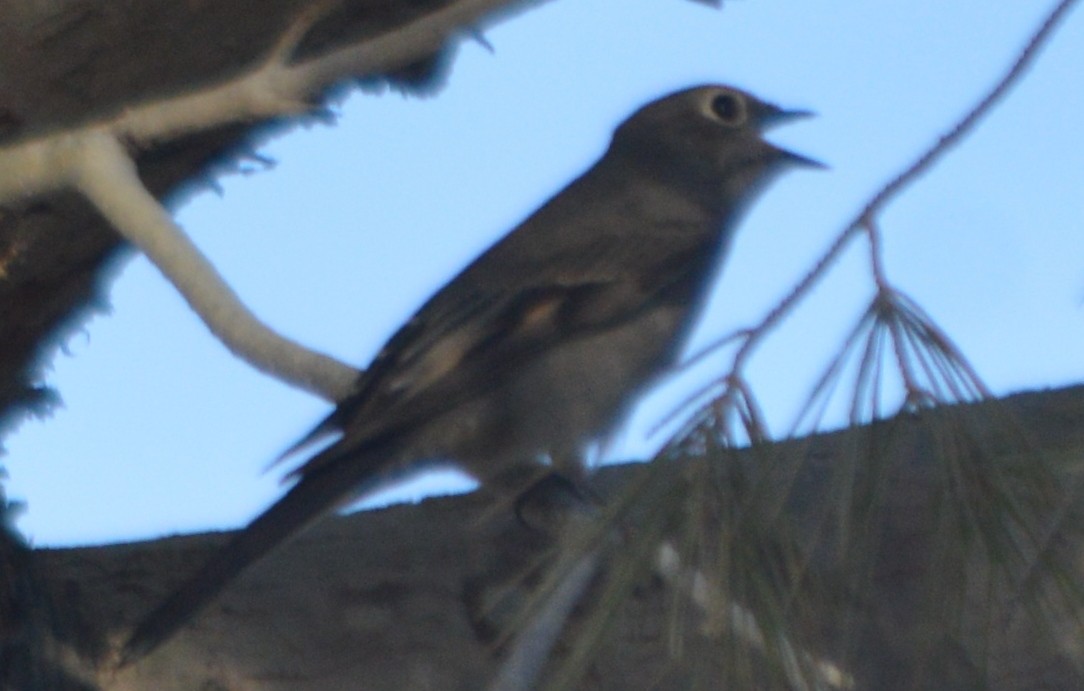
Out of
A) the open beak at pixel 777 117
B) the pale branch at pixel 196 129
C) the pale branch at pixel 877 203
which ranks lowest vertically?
the pale branch at pixel 877 203

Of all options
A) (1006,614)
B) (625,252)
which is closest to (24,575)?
(625,252)

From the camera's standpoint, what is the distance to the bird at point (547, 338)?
3.14 m

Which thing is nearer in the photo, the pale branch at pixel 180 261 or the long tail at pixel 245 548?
the pale branch at pixel 180 261

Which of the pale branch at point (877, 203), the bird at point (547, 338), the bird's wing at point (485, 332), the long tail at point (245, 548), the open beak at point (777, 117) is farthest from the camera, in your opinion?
the open beak at point (777, 117)

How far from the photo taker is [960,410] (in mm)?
2025

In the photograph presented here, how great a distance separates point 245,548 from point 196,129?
80cm

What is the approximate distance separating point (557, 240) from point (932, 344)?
6.58 feet

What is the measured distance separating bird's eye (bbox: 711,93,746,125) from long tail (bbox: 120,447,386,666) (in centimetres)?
161

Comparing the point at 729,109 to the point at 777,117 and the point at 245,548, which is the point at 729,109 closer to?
the point at 777,117

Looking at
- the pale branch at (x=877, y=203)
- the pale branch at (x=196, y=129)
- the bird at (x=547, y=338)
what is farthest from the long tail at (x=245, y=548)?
the pale branch at (x=877, y=203)

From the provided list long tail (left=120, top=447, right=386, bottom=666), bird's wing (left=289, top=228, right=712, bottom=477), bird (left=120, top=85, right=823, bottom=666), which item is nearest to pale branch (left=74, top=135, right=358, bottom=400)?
bird (left=120, top=85, right=823, bottom=666)

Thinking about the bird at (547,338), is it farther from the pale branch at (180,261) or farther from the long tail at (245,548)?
the pale branch at (180,261)

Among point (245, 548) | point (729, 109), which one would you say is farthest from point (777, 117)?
point (245, 548)

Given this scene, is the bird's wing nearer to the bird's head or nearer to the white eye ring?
the bird's head
